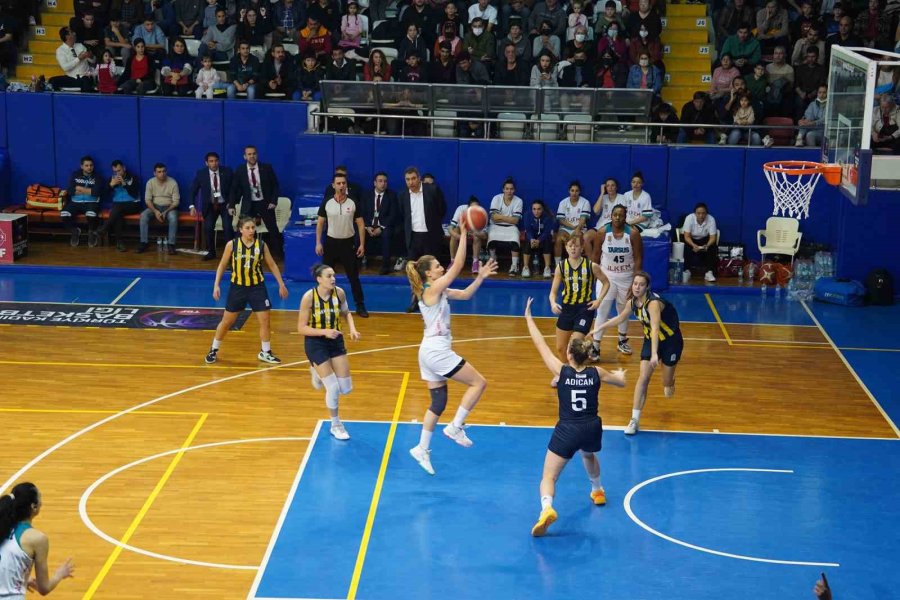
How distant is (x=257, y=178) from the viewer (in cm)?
2084

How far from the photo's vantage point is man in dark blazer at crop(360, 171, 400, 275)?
20.4m

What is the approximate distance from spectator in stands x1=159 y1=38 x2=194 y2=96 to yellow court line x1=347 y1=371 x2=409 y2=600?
10.3 m

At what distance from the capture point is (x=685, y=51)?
81.3 feet

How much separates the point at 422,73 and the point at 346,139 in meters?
2.06

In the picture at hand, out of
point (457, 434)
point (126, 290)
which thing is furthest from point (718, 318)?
point (126, 290)

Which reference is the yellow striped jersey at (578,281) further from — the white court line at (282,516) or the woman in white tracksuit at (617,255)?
the white court line at (282,516)

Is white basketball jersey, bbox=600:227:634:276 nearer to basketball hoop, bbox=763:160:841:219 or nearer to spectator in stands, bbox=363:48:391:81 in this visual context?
basketball hoop, bbox=763:160:841:219

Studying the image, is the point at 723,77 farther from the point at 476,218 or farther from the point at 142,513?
the point at 142,513

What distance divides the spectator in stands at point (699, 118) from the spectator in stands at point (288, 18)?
25.9 ft

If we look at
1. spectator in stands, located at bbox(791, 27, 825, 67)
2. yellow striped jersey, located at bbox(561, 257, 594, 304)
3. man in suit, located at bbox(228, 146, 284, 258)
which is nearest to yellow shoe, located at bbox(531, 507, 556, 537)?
yellow striped jersey, located at bbox(561, 257, 594, 304)

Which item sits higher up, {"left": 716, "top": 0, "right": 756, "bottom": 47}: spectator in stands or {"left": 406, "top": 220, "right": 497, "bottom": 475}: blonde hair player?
{"left": 716, "top": 0, "right": 756, "bottom": 47}: spectator in stands

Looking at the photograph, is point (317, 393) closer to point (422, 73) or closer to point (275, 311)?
point (275, 311)

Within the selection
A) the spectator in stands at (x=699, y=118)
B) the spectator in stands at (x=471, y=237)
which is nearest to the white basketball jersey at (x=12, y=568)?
the spectator in stands at (x=471, y=237)

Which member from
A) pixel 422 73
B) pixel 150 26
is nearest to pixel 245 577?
pixel 422 73
